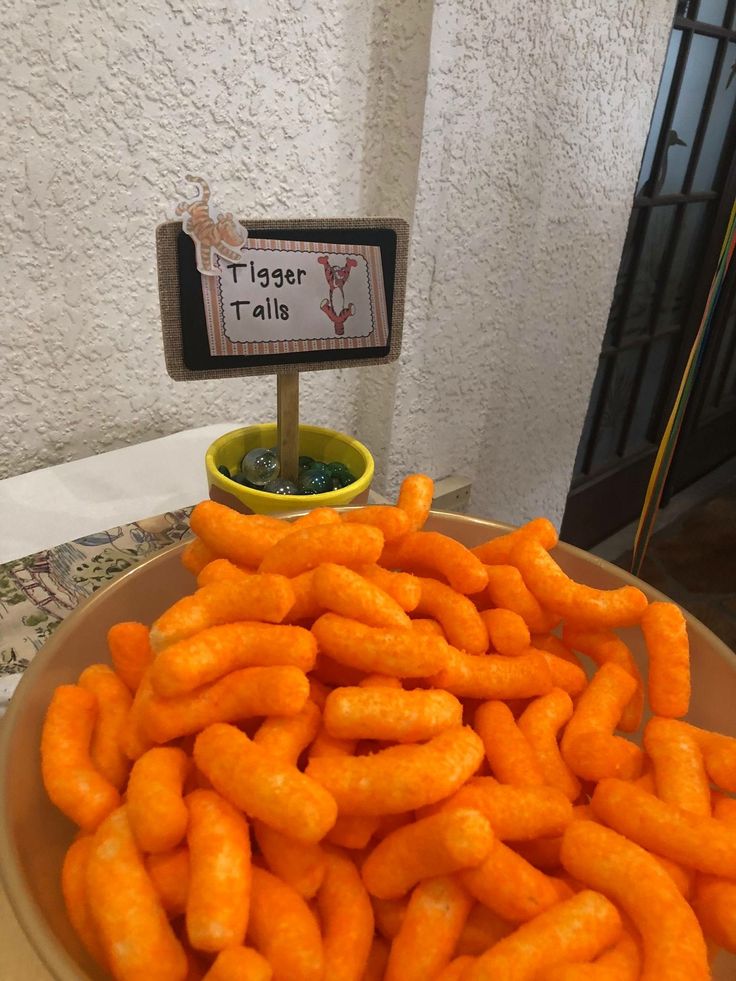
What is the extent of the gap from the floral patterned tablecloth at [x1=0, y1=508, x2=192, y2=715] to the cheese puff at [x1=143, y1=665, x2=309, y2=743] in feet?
0.67

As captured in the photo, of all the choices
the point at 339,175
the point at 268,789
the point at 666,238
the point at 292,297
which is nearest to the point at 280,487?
the point at 292,297

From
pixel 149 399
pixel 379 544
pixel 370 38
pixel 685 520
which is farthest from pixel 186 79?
pixel 685 520

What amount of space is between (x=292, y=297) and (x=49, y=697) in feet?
1.31

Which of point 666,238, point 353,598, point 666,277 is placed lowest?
point 666,277

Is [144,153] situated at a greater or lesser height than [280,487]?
greater

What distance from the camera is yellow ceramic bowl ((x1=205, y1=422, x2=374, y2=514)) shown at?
0.67 m

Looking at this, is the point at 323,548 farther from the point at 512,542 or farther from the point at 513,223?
the point at 513,223

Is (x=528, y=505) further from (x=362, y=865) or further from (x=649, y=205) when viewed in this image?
(x=362, y=865)

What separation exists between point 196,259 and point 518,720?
0.46m

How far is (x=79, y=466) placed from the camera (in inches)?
34.3

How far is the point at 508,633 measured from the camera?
47cm

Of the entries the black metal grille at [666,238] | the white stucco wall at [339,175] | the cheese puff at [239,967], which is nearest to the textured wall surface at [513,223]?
the white stucco wall at [339,175]

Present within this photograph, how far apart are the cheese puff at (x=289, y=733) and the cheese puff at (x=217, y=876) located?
0.03 metres

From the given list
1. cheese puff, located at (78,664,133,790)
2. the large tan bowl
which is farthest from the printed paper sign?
cheese puff, located at (78,664,133,790)
